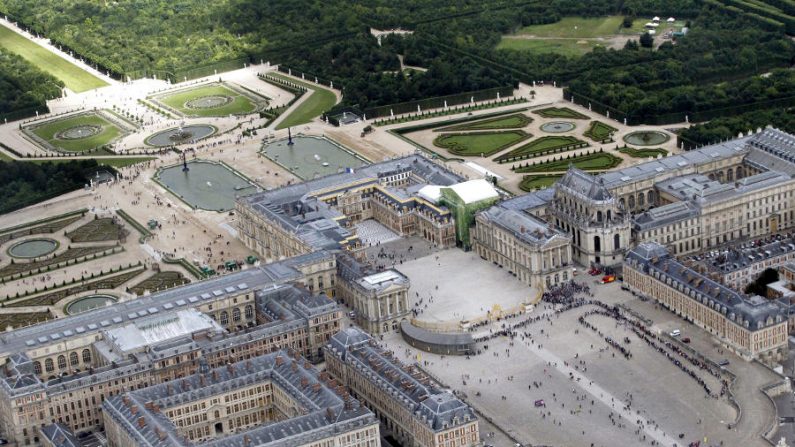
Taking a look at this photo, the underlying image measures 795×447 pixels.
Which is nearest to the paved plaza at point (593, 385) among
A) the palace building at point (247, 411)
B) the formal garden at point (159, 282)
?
the palace building at point (247, 411)

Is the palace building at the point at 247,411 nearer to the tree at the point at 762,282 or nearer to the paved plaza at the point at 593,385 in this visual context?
the paved plaza at the point at 593,385

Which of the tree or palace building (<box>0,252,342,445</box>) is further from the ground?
palace building (<box>0,252,342,445</box>)

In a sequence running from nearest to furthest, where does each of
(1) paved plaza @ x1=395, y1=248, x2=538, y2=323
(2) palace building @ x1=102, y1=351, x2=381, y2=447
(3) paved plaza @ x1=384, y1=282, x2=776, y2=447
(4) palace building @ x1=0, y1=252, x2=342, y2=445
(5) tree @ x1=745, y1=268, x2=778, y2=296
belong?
(2) palace building @ x1=102, y1=351, x2=381, y2=447, (3) paved plaza @ x1=384, y1=282, x2=776, y2=447, (4) palace building @ x1=0, y1=252, x2=342, y2=445, (5) tree @ x1=745, y1=268, x2=778, y2=296, (1) paved plaza @ x1=395, y1=248, x2=538, y2=323

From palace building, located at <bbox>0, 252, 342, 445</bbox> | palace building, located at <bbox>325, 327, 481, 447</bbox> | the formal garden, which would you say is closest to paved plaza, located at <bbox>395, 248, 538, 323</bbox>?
palace building, located at <bbox>0, 252, 342, 445</bbox>

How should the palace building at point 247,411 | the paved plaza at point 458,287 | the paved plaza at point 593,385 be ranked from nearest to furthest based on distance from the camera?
1. the palace building at point 247,411
2. the paved plaza at point 593,385
3. the paved plaza at point 458,287

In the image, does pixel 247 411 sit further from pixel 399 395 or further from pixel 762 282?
pixel 762 282

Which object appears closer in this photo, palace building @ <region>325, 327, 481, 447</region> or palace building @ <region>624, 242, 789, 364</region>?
palace building @ <region>325, 327, 481, 447</region>

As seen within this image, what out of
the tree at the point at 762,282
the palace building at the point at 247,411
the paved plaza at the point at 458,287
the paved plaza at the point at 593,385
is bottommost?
the paved plaza at the point at 593,385

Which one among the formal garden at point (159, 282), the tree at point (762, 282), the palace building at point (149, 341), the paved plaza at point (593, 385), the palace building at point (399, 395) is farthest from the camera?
the formal garden at point (159, 282)

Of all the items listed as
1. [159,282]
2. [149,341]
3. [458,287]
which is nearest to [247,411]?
[149,341]

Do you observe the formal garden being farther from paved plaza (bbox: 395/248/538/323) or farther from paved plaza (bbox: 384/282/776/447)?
paved plaza (bbox: 384/282/776/447)

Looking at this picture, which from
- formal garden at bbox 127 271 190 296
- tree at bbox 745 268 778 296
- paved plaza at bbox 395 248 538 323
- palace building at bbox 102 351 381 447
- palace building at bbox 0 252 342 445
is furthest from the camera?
formal garden at bbox 127 271 190 296

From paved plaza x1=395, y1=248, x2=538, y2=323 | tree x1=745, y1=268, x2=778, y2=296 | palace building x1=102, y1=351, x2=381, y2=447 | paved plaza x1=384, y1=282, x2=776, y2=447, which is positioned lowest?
paved plaza x1=384, y1=282, x2=776, y2=447
